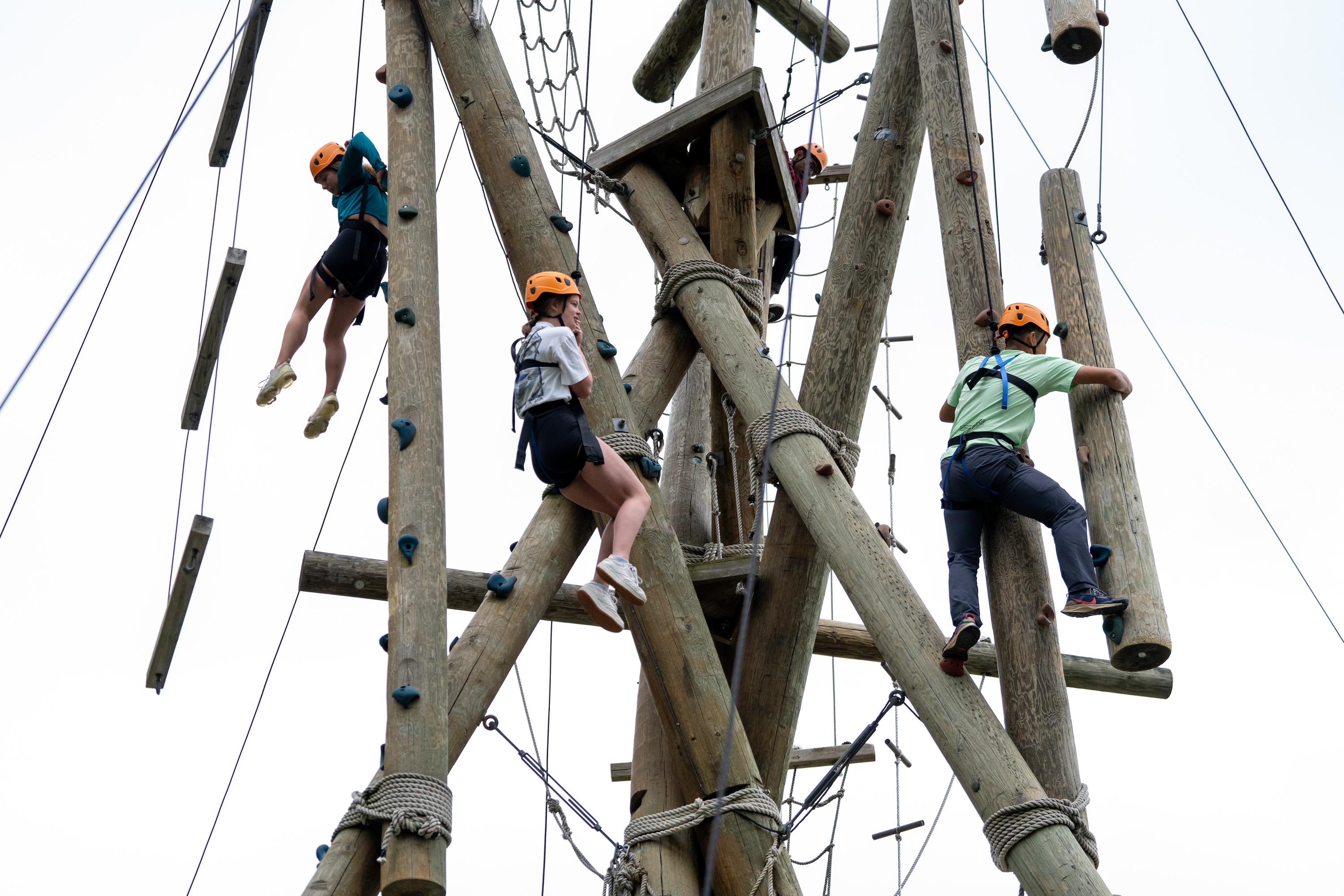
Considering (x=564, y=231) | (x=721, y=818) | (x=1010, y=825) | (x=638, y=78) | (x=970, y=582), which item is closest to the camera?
(x=1010, y=825)

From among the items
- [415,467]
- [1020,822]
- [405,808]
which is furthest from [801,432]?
[405,808]

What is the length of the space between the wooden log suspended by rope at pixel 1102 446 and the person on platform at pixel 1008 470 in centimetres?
6

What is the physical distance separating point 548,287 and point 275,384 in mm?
1270

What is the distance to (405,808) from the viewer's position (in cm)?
426

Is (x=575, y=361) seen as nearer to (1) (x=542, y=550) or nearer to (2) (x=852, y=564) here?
(1) (x=542, y=550)

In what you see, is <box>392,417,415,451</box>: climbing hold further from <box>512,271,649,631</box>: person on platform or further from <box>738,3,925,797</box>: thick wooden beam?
<box>738,3,925,797</box>: thick wooden beam

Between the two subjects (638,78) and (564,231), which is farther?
(638,78)

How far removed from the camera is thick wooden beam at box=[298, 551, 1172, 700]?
6.16 metres

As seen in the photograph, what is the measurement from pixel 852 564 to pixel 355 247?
2.52 meters

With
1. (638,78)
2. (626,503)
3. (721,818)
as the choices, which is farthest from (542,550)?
(638,78)

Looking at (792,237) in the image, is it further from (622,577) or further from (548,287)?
A: (622,577)

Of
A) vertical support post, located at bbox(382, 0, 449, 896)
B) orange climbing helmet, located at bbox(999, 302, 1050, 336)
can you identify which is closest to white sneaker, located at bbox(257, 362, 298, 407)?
vertical support post, located at bbox(382, 0, 449, 896)

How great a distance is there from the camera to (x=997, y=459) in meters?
4.95

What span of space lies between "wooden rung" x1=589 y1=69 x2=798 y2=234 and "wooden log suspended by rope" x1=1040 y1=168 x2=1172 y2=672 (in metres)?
1.83
